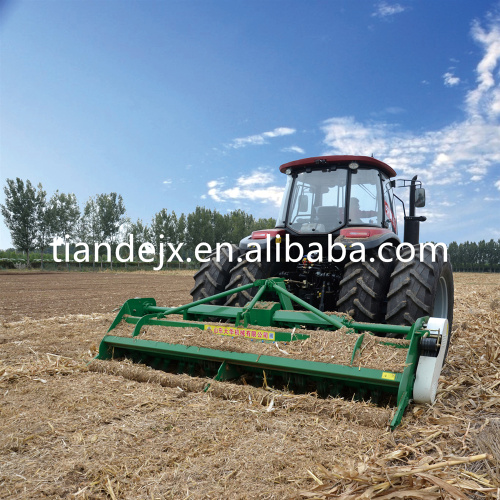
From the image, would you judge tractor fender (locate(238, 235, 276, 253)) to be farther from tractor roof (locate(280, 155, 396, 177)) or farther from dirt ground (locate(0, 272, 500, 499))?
dirt ground (locate(0, 272, 500, 499))

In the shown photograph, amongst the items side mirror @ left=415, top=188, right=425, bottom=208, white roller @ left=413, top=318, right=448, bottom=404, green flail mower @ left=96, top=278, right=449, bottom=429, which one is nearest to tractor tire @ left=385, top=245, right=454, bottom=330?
green flail mower @ left=96, top=278, right=449, bottom=429

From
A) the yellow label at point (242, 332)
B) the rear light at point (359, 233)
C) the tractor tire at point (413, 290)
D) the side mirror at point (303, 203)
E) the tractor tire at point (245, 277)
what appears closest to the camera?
the yellow label at point (242, 332)

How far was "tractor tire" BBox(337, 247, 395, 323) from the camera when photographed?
3.84 m

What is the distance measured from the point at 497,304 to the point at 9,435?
857cm

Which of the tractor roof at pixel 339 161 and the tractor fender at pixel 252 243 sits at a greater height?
the tractor roof at pixel 339 161

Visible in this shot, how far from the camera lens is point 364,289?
383cm

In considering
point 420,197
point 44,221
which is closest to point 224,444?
point 420,197

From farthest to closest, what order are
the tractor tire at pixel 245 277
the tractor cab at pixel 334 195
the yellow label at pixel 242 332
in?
the tractor cab at pixel 334 195, the tractor tire at pixel 245 277, the yellow label at pixel 242 332

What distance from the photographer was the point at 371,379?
2807 mm

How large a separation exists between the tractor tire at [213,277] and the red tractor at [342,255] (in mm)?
11

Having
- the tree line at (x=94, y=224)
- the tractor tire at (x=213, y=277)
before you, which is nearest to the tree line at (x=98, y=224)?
the tree line at (x=94, y=224)

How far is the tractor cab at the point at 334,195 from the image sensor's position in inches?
189

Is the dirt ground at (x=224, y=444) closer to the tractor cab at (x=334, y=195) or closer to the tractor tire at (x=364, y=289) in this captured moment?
the tractor tire at (x=364, y=289)

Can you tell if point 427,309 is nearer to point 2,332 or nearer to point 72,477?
point 72,477
